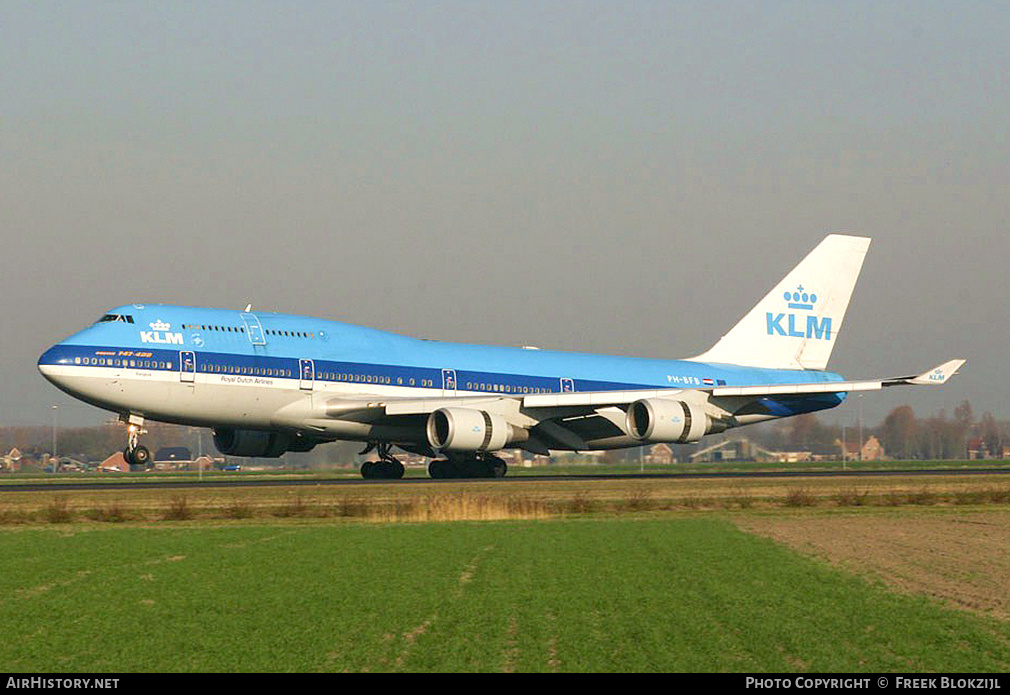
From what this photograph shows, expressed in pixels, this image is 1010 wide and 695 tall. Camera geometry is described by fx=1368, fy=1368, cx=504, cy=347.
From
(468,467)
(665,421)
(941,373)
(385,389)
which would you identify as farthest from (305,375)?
(941,373)

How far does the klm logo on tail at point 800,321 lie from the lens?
60781 mm

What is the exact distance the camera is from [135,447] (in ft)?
145

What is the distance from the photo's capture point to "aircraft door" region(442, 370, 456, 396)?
50000mm

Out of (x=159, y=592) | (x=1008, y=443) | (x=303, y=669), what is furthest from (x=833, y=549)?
(x=1008, y=443)

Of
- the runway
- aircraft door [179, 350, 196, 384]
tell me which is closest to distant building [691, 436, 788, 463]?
the runway

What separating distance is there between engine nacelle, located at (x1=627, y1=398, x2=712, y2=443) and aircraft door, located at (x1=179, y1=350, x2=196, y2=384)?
616 inches

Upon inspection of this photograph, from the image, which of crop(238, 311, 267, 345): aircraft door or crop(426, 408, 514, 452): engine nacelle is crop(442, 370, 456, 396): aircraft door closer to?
crop(426, 408, 514, 452): engine nacelle

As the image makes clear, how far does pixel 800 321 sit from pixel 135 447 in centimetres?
3060

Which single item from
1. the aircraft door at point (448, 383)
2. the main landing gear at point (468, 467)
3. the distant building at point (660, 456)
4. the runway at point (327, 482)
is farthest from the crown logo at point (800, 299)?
the distant building at point (660, 456)

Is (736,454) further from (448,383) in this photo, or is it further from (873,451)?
(448,383)

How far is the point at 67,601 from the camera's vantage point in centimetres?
1661
